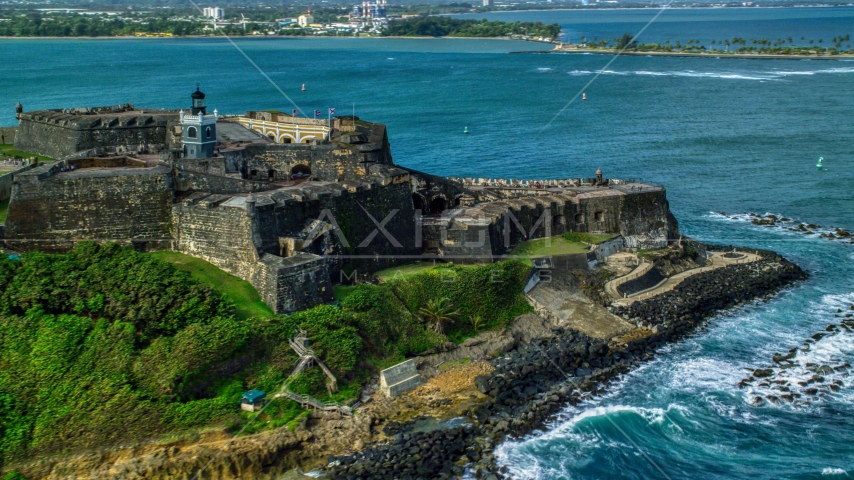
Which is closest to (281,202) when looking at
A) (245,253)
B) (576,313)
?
(245,253)

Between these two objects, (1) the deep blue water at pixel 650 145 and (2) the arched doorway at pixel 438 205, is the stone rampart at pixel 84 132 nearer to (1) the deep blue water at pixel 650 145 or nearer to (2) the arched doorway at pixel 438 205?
(2) the arched doorway at pixel 438 205

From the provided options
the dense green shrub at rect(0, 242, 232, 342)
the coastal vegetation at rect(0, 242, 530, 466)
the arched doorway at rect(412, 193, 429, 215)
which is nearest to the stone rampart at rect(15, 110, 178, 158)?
the arched doorway at rect(412, 193, 429, 215)

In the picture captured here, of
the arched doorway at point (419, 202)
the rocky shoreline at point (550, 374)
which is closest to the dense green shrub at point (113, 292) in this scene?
the rocky shoreline at point (550, 374)

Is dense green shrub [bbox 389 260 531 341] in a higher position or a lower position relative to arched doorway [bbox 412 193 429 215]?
lower

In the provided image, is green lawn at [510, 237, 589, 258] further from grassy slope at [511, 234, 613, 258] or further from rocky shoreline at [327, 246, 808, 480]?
rocky shoreline at [327, 246, 808, 480]

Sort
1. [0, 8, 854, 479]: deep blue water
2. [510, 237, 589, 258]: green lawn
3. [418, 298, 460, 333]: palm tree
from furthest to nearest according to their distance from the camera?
1. [510, 237, 589, 258]: green lawn
2. [418, 298, 460, 333]: palm tree
3. [0, 8, 854, 479]: deep blue water
